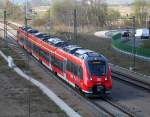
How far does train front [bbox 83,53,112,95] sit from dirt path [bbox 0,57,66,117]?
2841 mm

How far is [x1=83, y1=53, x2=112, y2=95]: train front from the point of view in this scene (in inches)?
1230

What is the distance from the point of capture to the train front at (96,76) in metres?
31.2

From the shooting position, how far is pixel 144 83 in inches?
1563

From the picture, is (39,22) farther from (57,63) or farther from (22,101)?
(22,101)

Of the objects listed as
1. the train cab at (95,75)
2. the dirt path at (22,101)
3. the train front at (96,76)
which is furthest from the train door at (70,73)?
the train front at (96,76)

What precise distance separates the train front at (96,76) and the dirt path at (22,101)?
2.84 meters

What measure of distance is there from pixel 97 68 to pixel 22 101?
5.47 meters

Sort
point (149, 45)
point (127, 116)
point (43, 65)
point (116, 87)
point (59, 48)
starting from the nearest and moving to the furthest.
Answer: point (127, 116) < point (116, 87) < point (59, 48) < point (43, 65) < point (149, 45)

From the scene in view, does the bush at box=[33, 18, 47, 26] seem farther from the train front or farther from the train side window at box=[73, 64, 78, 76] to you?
the train front

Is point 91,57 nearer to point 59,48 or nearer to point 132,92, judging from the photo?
point 132,92

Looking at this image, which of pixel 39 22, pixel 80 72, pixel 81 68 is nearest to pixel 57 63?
pixel 80 72

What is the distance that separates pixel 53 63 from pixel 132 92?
9.96m

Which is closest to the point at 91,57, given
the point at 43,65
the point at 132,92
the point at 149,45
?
the point at 132,92

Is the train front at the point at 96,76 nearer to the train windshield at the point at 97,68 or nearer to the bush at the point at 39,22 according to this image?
the train windshield at the point at 97,68
